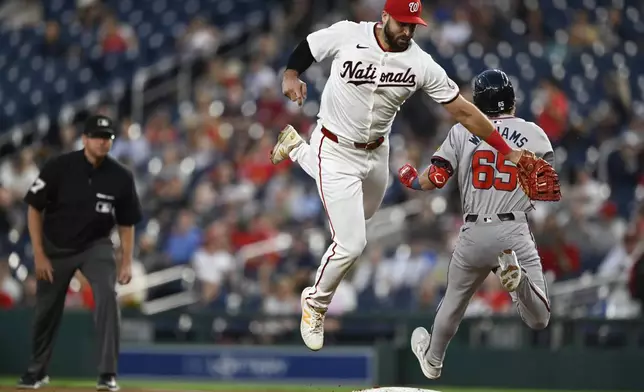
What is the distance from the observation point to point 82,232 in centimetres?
990

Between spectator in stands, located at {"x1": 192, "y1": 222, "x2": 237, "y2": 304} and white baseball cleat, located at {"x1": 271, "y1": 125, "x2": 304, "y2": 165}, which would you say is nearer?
white baseball cleat, located at {"x1": 271, "y1": 125, "x2": 304, "y2": 165}

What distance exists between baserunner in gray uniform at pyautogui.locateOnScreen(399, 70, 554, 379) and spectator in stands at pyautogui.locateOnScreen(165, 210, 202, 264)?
690 cm

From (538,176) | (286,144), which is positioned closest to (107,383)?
(286,144)

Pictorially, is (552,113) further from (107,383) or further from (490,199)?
(107,383)

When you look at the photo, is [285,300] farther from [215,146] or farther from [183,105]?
[183,105]

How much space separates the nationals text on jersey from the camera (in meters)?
7.94

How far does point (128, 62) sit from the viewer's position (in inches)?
739

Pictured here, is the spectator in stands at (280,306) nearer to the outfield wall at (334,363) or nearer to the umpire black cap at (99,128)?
the outfield wall at (334,363)

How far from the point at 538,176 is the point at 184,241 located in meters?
7.84

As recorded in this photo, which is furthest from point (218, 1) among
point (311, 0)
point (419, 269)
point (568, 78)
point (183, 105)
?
point (419, 269)

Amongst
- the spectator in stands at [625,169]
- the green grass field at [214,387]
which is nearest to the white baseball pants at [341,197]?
the green grass field at [214,387]

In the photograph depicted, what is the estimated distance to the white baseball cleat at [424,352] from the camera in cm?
885

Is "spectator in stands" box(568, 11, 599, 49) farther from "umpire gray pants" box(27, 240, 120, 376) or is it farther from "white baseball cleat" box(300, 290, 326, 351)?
"white baseball cleat" box(300, 290, 326, 351)

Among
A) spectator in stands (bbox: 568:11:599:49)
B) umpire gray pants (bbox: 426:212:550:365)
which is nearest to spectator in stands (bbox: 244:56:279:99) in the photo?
spectator in stands (bbox: 568:11:599:49)
